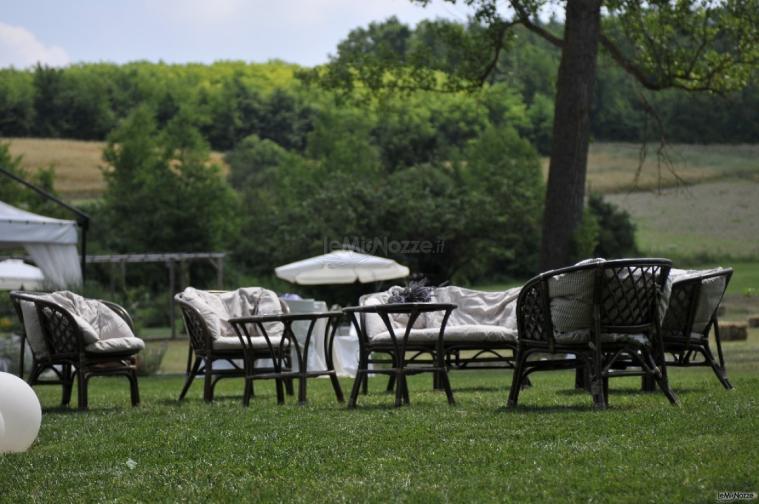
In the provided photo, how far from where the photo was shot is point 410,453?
4.79m

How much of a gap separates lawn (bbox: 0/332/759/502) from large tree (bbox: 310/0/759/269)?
7.82 meters

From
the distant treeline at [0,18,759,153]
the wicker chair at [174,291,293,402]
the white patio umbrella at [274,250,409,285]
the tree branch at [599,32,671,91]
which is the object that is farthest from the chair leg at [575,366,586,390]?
the distant treeline at [0,18,759,153]

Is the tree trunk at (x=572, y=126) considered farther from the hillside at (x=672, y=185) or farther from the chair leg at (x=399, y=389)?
the hillside at (x=672, y=185)

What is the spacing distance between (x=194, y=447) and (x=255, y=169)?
5374cm

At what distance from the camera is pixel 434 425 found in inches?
225

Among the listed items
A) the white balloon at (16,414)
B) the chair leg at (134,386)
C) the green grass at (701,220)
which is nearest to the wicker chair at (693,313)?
the chair leg at (134,386)

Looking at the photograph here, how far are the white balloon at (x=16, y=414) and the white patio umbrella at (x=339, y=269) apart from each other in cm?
1048

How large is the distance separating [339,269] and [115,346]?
8526mm

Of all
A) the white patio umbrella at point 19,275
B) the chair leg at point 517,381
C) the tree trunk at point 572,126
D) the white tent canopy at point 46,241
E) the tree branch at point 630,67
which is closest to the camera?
the chair leg at point 517,381

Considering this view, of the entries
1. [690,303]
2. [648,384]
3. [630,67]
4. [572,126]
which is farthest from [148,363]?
[690,303]

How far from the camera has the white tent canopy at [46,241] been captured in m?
14.5

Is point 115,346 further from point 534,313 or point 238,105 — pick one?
point 238,105

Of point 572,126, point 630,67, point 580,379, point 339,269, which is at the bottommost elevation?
point 339,269

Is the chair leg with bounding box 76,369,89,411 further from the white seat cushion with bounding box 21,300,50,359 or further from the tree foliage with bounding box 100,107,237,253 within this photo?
the tree foliage with bounding box 100,107,237,253
